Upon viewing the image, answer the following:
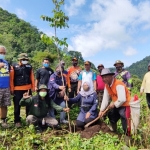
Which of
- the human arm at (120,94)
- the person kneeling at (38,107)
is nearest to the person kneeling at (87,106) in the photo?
the person kneeling at (38,107)

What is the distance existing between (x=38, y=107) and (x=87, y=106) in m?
1.37

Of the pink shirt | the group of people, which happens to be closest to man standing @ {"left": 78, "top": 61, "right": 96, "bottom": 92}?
the group of people

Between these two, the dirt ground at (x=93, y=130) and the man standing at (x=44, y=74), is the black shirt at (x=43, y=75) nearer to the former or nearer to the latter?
the man standing at (x=44, y=74)

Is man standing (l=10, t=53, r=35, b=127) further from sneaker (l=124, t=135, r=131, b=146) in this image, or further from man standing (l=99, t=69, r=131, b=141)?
sneaker (l=124, t=135, r=131, b=146)

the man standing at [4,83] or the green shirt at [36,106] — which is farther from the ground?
the man standing at [4,83]

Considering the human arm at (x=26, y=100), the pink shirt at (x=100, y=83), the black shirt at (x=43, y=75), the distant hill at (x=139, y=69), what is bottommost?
the human arm at (x=26, y=100)

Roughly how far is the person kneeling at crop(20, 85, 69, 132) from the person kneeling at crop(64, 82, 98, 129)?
28.6 inches

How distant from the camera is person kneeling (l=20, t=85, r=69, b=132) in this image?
5617 millimetres

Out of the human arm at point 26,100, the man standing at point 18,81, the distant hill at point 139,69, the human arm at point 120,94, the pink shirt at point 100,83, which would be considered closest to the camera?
the human arm at point 120,94

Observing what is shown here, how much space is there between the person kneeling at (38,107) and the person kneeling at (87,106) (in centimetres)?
73

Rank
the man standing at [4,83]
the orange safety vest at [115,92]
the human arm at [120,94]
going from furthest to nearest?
the man standing at [4,83] → the orange safety vest at [115,92] → the human arm at [120,94]

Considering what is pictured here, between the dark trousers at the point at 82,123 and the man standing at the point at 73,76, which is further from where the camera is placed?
the man standing at the point at 73,76

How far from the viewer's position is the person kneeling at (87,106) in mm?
6062

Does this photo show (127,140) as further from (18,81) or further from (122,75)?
(18,81)
